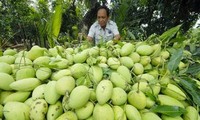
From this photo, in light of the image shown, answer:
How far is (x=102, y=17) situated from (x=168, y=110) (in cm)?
311

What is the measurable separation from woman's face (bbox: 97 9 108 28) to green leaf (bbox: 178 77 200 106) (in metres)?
2.95

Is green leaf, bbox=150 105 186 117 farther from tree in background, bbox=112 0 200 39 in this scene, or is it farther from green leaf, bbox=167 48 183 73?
tree in background, bbox=112 0 200 39

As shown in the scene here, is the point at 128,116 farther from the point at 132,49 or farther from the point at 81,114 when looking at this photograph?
the point at 132,49

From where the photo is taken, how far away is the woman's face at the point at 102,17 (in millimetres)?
4031

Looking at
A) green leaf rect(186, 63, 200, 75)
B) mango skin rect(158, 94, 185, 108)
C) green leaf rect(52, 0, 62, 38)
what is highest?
green leaf rect(52, 0, 62, 38)

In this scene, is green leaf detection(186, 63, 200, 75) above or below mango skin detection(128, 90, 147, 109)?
above

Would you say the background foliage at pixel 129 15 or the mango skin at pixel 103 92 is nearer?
the mango skin at pixel 103 92

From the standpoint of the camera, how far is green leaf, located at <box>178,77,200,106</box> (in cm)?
114

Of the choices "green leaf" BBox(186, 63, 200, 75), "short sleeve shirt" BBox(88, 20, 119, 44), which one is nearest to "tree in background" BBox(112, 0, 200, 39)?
"short sleeve shirt" BBox(88, 20, 119, 44)

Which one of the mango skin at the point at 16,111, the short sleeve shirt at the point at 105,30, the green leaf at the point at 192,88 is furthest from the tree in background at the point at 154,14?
the mango skin at the point at 16,111

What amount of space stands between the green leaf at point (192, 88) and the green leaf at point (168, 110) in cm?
9

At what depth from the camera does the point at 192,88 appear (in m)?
1.16

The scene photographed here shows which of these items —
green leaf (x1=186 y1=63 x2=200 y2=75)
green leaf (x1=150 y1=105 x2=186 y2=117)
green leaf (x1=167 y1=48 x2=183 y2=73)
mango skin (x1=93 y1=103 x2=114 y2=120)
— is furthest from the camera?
green leaf (x1=186 y1=63 x2=200 y2=75)

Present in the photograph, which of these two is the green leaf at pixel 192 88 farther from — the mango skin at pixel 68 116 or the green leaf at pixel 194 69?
the mango skin at pixel 68 116
